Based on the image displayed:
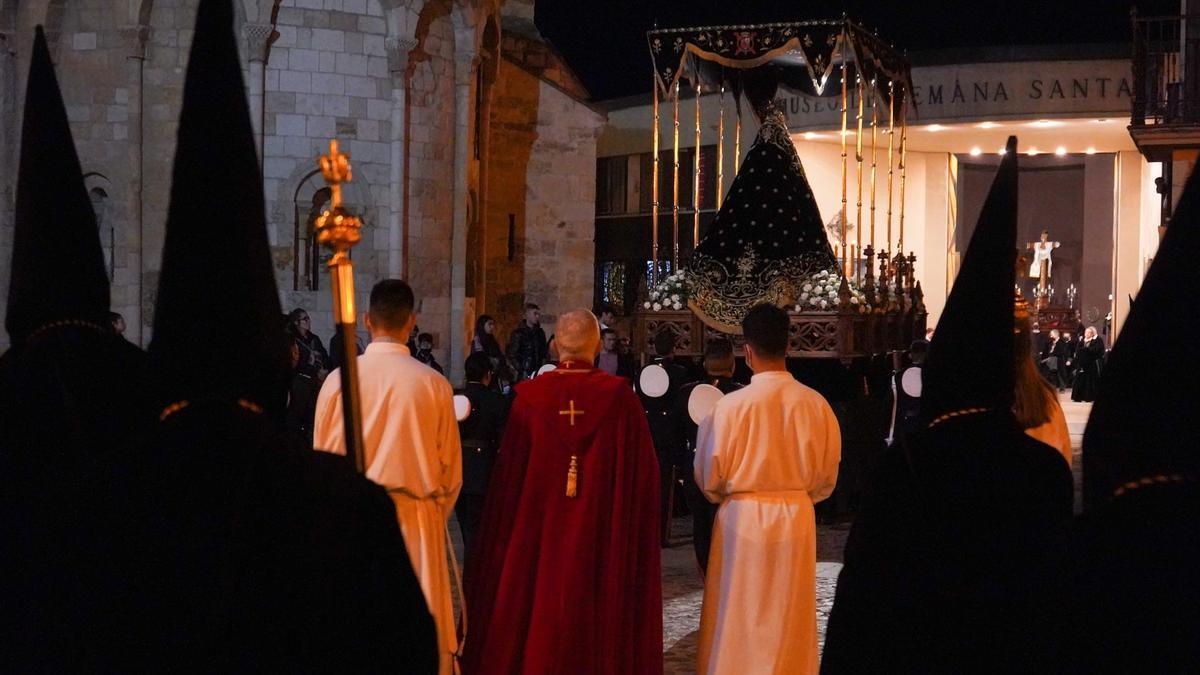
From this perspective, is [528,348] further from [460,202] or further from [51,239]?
[51,239]

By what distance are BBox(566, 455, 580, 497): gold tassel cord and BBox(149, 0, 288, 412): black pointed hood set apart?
3.97 meters

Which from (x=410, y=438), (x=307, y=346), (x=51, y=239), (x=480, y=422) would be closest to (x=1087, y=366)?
→ (x=307, y=346)

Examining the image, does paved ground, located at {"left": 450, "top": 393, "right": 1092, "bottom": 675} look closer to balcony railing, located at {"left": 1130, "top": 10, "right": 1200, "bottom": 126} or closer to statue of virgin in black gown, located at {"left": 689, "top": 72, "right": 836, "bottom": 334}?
statue of virgin in black gown, located at {"left": 689, "top": 72, "right": 836, "bottom": 334}

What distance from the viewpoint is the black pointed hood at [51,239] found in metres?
3.14

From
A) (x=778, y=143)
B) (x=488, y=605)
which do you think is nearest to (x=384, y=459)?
(x=488, y=605)

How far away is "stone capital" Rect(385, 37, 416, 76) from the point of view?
72.8 feet

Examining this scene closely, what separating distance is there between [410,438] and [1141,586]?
3.92 metres

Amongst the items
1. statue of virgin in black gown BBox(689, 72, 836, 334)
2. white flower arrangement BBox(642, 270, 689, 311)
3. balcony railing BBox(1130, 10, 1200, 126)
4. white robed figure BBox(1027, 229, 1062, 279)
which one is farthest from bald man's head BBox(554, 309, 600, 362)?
white robed figure BBox(1027, 229, 1062, 279)

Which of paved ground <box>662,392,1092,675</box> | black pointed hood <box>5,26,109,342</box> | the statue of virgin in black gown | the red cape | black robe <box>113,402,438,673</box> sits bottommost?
paved ground <box>662,392,1092,675</box>

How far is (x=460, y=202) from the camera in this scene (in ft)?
78.3

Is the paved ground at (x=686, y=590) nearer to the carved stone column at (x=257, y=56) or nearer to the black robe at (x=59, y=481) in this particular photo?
the black robe at (x=59, y=481)

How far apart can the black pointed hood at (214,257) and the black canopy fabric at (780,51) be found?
1235 cm

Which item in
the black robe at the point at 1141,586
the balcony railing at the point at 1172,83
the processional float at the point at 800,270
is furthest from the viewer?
the balcony railing at the point at 1172,83

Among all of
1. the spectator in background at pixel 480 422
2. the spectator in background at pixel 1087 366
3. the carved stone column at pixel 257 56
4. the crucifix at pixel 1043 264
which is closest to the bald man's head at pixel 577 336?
the spectator in background at pixel 480 422
